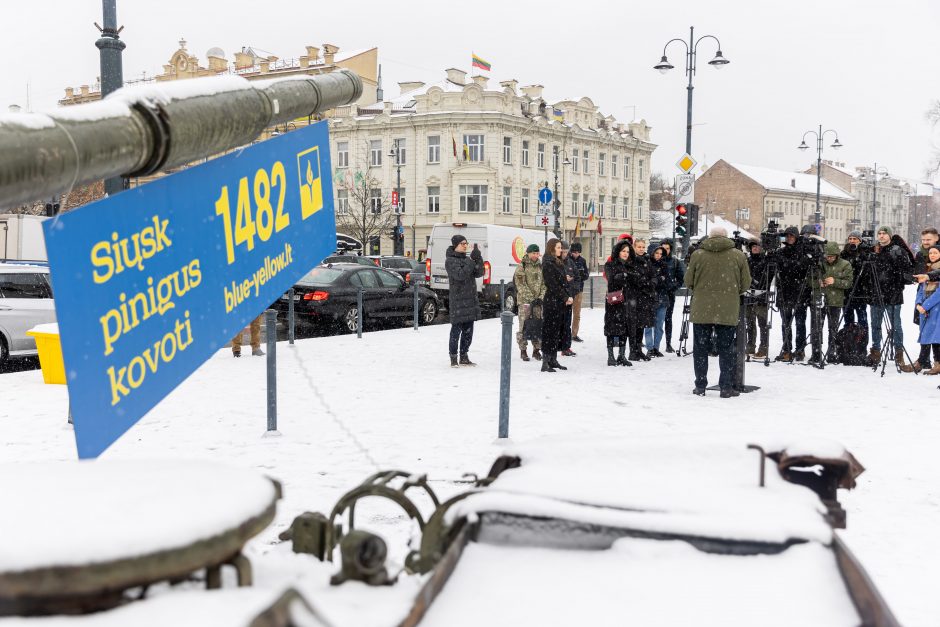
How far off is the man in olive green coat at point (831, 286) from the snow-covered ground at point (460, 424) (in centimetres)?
63

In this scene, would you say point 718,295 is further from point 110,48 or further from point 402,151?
point 402,151

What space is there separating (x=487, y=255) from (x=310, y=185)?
21.3m

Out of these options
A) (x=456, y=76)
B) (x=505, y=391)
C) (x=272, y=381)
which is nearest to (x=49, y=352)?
(x=272, y=381)

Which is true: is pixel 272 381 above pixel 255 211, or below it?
below

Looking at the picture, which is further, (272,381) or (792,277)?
(792,277)

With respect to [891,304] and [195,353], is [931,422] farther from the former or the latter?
[195,353]

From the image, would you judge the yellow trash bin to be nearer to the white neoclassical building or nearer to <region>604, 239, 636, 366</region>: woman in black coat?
<region>604, 239, 636, 366</region>: woman in black coat

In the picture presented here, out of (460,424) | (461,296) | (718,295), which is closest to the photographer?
(460,424)

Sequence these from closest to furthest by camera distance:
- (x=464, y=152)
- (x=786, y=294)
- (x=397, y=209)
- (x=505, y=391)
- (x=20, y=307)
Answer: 1. (x=505, y=391)
2. (x=786, y=294)
3. (x=20, y=307)
4. (x=397, y=209)
5. (x=464, y=152)

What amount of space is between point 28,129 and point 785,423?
7343mm

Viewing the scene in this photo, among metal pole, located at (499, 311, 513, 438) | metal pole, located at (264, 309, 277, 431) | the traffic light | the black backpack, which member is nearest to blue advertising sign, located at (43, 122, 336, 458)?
metal pole, located at (499, 311, 513, 438)

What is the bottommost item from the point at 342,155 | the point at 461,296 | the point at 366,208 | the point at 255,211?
the point at 461,296

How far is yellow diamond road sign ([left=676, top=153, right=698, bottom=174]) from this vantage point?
21.0 meters

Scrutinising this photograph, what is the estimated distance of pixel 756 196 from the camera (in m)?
93.5
